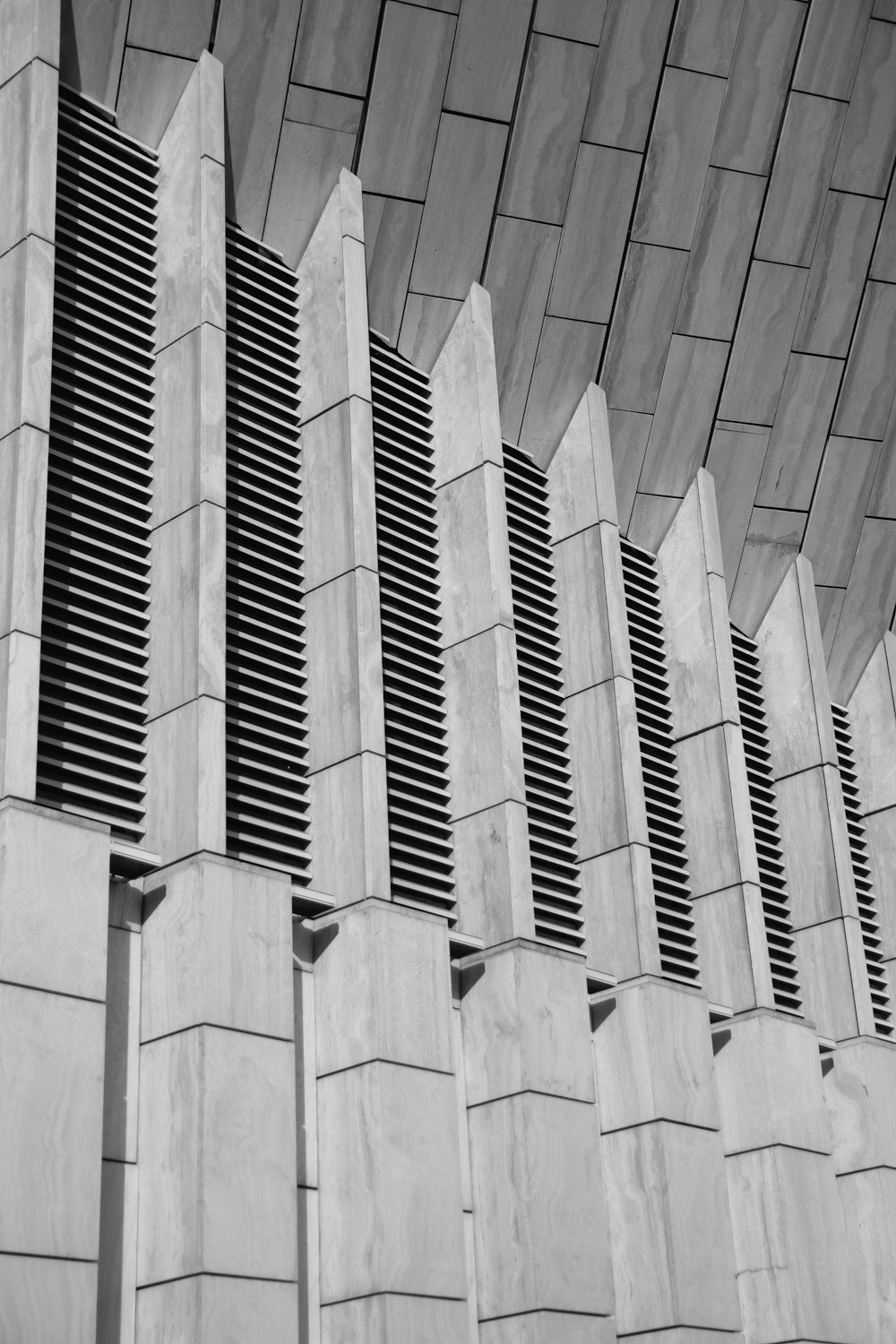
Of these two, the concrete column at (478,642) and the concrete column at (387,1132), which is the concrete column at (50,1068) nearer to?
the concrete column at (387,1132)

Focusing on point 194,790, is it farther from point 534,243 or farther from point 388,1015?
point 534,243

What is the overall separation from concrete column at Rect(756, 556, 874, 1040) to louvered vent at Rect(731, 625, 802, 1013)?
0.10m

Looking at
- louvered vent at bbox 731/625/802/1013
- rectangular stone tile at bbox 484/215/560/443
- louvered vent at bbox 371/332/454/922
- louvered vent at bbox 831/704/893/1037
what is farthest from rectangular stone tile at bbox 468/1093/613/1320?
rectangular stone tile at bbox 484/215/560/443

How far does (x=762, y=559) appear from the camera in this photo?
1727 centimetres

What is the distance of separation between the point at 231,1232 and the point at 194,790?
2.67 m

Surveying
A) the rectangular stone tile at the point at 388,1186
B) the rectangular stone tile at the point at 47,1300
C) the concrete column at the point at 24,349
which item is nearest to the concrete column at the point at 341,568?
the rectangular stone tile at the point at 388,1186

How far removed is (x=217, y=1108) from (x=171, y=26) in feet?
27.0

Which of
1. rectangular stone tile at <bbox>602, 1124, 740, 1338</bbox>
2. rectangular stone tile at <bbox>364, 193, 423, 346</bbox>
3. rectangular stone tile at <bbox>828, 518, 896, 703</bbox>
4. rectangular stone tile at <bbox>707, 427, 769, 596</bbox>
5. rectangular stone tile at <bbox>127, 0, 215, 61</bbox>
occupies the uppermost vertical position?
rectangular stone tile at <bbox>127, 0, 215, 61</bbox>

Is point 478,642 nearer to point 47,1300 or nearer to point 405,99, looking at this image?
point 405,99

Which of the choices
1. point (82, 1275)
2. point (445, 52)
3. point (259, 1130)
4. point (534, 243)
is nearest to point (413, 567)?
point (534, 243)

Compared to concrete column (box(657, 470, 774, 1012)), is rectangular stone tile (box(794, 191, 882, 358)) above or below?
above

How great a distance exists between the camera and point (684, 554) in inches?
638

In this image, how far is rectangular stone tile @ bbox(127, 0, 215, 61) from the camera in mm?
12422

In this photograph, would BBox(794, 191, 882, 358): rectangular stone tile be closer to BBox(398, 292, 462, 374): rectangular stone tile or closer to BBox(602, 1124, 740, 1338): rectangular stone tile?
BBox(398, 292, 462, 374): rectangular stone tile
